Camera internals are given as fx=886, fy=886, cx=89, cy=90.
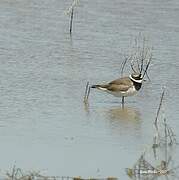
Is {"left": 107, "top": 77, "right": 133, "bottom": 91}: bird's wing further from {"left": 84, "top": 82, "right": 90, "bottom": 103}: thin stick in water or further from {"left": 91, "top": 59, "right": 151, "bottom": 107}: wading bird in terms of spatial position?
{"left": 84, "top": 82, "right": 90, "bottom": 103}: thin stick in water

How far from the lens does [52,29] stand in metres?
13.2

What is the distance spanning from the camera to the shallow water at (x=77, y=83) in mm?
7430

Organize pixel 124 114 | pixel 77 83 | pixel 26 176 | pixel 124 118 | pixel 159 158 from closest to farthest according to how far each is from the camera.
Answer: pixel 26 176 < pixel 159 158 < pixel 124 118 < pixel 124 114 < pixel 77 83

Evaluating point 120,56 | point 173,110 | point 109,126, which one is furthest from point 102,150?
point 120,56

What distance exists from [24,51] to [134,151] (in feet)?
14.3

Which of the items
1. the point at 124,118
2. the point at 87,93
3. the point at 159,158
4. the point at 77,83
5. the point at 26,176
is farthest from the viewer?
Result: the point at 77,83

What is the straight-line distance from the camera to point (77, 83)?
33.9ft

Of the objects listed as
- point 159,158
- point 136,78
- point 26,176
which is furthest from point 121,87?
point 26,176

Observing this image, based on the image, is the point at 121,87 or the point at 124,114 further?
the point at 121,87

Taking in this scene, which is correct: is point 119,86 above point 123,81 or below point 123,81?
below

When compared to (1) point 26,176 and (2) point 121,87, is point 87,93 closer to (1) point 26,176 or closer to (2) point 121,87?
(2) point 121,87

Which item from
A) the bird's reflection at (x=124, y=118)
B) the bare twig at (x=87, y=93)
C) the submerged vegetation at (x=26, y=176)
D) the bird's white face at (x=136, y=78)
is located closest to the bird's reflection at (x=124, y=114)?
the bird's reflection at (x=124, y=118)

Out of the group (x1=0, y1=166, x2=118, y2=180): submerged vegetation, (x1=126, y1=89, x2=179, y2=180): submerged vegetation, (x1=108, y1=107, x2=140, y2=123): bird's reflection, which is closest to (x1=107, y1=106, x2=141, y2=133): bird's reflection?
(x1=108, y1=107, x2=140, y2=123): bird's reflection

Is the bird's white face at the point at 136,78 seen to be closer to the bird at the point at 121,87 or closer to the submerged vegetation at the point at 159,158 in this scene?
the bird at the point at 121,87
